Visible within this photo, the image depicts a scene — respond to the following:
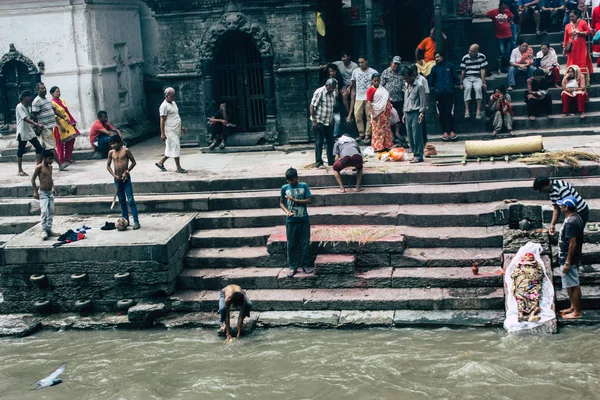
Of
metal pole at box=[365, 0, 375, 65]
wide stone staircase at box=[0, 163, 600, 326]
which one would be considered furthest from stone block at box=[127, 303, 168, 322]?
metal pole at box=[365, 0, 375, 65]

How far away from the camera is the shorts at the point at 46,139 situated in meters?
15.3

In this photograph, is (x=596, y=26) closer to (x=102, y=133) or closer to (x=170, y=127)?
(x=170, y=127)

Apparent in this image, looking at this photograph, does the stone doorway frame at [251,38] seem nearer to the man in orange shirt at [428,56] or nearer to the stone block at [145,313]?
the man in orange shirt at [428,56]

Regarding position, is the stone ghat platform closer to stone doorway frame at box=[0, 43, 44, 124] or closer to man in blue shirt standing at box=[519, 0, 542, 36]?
stone doorway frame at box=[0, 43, 44, 124]

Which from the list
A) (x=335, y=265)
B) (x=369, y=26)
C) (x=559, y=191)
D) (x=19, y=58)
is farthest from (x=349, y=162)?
(x=19, y=58)

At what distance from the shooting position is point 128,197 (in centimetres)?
1227

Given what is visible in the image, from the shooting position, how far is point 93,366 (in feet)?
33.3

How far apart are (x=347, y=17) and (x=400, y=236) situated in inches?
323

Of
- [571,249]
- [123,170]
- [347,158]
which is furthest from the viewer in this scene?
[347,158]

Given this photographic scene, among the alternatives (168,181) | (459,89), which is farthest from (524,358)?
(459,89)

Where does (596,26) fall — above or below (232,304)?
above

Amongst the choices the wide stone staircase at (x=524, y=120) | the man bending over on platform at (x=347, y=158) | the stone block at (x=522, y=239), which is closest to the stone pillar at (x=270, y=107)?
the wide stone staircase at (x=524, y=120)

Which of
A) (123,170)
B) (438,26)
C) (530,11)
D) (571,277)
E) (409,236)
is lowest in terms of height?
(571,277)

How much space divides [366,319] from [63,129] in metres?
8.27
